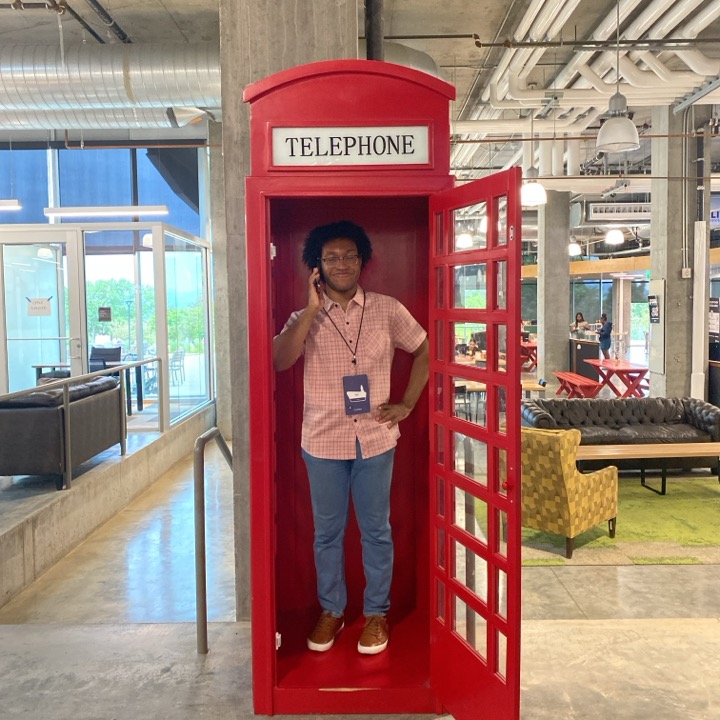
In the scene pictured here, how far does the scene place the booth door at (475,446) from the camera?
6.77 ft

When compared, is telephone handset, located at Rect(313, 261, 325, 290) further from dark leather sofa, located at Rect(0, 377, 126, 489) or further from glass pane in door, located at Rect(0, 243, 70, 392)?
glass pane in door, located at Rect(0, 243, 70, 392)

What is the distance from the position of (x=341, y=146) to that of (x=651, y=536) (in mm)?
4786

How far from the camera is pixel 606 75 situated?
8.39m

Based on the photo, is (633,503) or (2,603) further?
(633,503)

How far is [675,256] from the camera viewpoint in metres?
9.73

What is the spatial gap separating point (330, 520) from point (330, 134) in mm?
1421

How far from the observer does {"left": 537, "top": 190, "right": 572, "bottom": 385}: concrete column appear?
14.6m

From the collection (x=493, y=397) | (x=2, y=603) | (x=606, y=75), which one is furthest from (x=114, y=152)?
(x=493, y=397)

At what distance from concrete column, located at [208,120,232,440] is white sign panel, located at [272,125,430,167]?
7514mm

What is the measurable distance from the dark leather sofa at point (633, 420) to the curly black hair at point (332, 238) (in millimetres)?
4712

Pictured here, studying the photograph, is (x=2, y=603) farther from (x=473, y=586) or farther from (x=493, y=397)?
(x=493, y=397)

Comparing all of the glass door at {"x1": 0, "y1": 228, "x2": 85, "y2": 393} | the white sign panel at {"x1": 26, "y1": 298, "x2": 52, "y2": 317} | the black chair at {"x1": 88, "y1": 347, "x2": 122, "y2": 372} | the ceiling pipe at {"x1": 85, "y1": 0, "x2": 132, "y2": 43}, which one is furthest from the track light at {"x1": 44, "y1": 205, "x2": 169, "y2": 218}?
the ceiling pipe at {"x1": 85, "y1": 0, "x2": 132, "y2": 43}

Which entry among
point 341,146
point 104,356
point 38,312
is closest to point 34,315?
point 38,312

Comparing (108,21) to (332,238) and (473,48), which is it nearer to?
(473,48)
